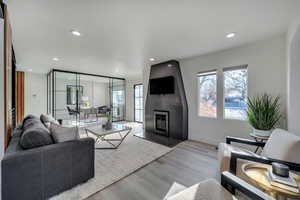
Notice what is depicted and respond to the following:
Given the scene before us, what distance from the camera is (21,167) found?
1438 mm

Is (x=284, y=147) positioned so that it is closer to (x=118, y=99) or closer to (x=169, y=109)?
(x=169, y=109)

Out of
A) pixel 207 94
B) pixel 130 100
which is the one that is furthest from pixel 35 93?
pixel 207 94

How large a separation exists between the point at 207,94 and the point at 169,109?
129 centimetres

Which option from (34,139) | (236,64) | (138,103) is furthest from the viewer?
(138,103)

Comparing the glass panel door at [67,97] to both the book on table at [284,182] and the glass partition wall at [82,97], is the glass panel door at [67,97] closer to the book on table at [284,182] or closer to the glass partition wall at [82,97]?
the glass partition wall at [82,97]

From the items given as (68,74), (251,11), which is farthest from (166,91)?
(68,74)

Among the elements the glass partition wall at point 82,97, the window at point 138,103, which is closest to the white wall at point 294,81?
the glass partition wall at point 82,97

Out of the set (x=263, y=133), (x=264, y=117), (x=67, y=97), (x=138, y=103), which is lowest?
(x=263, y=133)

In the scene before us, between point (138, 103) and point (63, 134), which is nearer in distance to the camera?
point (63, 134)

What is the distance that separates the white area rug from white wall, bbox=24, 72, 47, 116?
5.52 m

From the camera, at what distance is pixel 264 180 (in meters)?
1.16

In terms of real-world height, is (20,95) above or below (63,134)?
above

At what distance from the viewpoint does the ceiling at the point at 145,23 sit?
1.70 m

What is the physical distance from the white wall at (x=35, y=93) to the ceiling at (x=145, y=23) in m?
3.87
